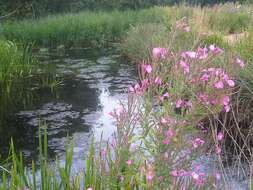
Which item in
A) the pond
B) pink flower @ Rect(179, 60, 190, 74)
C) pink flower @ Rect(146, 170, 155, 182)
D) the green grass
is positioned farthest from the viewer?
the green grass

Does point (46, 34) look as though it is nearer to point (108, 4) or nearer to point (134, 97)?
point (108, 4)

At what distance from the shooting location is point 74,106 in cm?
768

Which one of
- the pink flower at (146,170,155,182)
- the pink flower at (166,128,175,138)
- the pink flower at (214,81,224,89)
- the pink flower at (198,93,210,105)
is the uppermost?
the pink flower at (214,81,224,89)

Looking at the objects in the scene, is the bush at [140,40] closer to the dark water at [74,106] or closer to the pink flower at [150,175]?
the dark water at [74,106]

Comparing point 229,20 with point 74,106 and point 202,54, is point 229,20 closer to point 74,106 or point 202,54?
point 74,106

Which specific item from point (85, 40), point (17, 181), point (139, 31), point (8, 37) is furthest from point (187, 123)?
point (85, 40)

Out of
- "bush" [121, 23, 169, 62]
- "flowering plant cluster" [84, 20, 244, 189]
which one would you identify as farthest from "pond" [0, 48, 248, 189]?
"flowering plant cluster" [84, 20, 244, 189]

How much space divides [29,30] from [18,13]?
5729 millimetres

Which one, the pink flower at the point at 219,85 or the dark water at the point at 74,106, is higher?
the pink flower at the point at 219,85

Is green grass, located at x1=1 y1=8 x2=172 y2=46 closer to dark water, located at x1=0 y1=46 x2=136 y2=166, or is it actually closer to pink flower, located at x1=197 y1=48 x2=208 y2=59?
dark water, located at x1=0 y1=46 x2=136 y2=166

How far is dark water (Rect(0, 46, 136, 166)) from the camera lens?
5.91 m

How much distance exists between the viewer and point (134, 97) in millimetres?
2334

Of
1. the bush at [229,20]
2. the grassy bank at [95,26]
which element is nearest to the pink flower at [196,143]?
the grassy bank at [95,26]

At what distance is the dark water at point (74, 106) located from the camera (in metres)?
5.91
